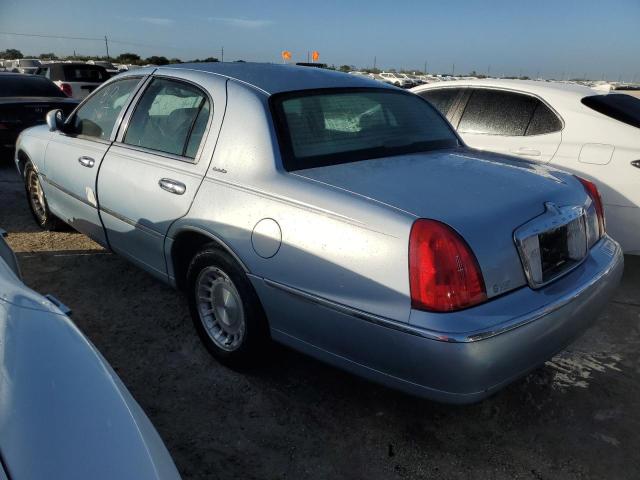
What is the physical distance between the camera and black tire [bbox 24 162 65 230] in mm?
4761

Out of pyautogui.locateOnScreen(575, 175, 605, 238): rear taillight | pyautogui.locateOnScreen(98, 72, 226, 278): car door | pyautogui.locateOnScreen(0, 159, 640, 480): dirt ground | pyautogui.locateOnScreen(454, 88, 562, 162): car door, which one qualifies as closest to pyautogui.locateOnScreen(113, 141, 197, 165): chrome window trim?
pyautogui.locateOnScreen(98, 72, 226, 278): car door

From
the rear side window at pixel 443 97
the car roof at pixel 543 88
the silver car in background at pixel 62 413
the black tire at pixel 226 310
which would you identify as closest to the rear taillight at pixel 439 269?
the black tire at pixel 226 310

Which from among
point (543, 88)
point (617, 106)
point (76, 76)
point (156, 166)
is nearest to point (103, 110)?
point (156, 166)

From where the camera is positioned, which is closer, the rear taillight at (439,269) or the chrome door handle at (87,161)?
the rear taillight at (439,269)

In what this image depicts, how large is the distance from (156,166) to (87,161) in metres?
0.91

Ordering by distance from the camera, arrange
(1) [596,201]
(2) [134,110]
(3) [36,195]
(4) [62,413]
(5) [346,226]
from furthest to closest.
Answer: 1. (3) [36,195]
2. (2) [134,110]
3. (1) [596,201]
4. (5) [346,226]
5. (4) [62,413]

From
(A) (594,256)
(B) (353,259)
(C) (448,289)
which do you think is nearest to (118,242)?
(B) (353,259)

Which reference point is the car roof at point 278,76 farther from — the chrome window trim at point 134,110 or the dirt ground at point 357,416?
the dirt ground at point 357,416

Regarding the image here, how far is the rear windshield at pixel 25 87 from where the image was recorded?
8.12 metres

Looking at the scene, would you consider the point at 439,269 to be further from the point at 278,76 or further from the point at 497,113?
the point at 497,113

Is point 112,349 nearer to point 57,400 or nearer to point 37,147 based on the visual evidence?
point 57,400

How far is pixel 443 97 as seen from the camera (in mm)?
5164

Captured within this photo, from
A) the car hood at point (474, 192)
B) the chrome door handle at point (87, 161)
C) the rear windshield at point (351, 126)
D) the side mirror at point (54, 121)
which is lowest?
the chrome door handle at point (87, 161)

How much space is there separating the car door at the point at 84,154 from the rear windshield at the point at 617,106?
11.6 ft
